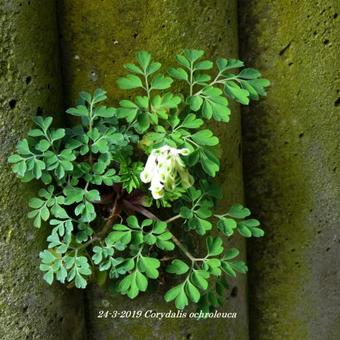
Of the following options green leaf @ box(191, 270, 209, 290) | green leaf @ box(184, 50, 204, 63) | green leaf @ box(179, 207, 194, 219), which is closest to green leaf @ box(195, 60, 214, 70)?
green leaf @ box(184, 50, 204, 63)

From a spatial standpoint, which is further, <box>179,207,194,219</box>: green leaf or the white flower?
<box>179,207,194,219</box>: green leaf

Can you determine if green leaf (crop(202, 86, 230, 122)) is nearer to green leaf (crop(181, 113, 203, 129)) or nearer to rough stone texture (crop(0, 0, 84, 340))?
green leaf (crop(181, 113, 203, 129))

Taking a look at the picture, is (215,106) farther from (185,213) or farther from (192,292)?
(192,292)

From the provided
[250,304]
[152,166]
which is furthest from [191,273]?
[250,304]

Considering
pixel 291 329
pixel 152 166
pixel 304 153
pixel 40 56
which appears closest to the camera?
pixel 152 166

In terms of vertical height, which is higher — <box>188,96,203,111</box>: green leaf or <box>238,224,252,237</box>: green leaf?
<box>188,96,203,111</box>: green leaf

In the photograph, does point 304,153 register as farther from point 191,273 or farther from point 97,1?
point 97,1

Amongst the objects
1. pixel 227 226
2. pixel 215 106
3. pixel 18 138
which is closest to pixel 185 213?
pixel 227 226
